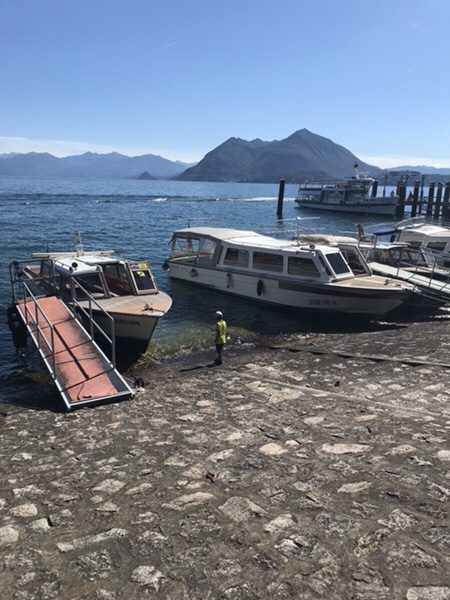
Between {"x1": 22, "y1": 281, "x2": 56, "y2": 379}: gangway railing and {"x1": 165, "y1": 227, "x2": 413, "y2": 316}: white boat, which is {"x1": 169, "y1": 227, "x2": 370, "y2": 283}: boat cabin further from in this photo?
{"x1": 22, "y1": 281, "x2": 56, "y2": 379}: gangway railing

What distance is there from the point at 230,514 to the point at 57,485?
101 inches

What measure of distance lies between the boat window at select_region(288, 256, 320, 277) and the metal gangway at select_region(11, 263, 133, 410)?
933 centimetres

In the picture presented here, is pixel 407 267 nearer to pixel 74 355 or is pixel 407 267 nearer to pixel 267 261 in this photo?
pixel 267 261

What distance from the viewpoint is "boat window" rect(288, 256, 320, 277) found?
20375 mm

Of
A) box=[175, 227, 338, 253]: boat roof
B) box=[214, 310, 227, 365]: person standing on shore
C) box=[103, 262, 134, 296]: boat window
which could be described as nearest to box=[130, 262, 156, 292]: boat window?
box=[103, 262, 134, 296]: boat window

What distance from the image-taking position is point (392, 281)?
66.4 ft

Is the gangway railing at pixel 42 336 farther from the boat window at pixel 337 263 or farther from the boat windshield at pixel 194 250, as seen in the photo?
the boat window at pixel 337 263

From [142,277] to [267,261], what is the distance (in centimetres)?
696

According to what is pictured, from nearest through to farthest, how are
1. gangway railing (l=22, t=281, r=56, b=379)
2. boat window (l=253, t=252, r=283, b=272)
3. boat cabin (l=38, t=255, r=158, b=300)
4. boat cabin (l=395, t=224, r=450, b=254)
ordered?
gangway railing (l=22, t=281, r=56, b=379)
boat cabin (l=38, t=255, r=158, b=300)
boat window (l=253, t=252, r=283, b=272)
boat cabin (l=395, t=224, r=450, b=254)

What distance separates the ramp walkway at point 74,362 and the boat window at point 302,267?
10.1 meters

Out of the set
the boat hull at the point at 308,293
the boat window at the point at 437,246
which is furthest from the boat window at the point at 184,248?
the boat window at the point at 437,246

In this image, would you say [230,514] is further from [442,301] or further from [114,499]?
[442,301]

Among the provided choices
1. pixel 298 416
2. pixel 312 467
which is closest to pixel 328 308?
pixel 298 416

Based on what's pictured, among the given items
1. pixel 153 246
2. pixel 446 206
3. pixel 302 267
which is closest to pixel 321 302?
pixel 302 267
